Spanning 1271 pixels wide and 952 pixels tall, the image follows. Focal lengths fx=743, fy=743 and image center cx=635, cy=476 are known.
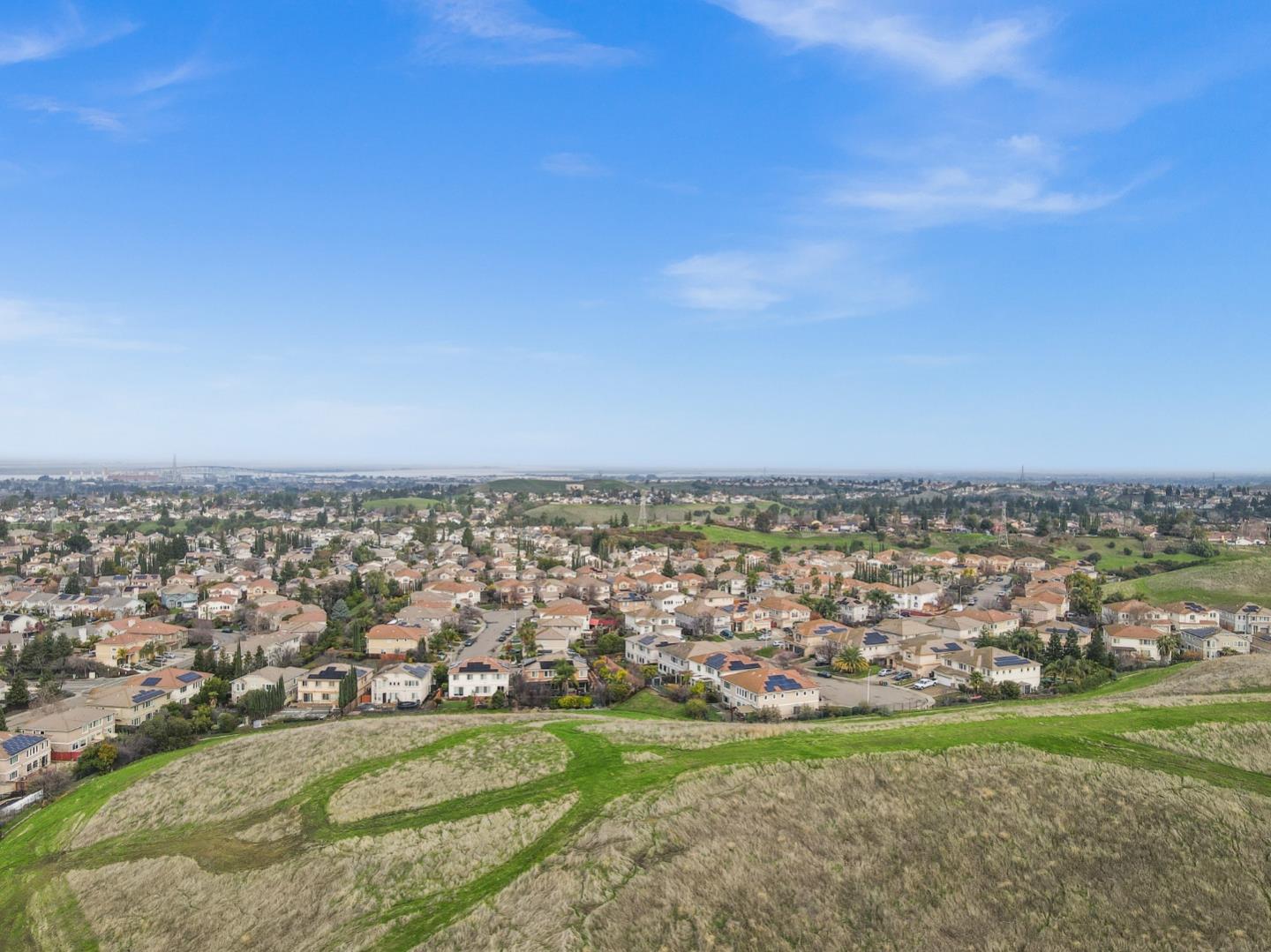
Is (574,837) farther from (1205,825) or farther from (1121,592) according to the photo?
(1121,592)

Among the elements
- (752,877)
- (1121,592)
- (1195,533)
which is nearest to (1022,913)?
→ (752,877)

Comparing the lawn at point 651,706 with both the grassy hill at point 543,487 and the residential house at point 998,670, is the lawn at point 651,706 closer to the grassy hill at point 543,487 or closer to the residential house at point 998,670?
the residential house at point 998,670

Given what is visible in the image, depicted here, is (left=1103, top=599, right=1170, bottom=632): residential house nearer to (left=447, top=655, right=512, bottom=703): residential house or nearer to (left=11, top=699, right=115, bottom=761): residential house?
(left=447, top=655, right=512, bottom=703): residential house

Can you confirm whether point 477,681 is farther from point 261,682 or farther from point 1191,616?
point 1191,616

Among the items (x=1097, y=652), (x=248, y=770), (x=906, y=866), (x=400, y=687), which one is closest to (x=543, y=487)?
(x=400, y=687)

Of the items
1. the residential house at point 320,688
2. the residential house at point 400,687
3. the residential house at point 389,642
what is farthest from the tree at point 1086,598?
the residential house at point 320,688
